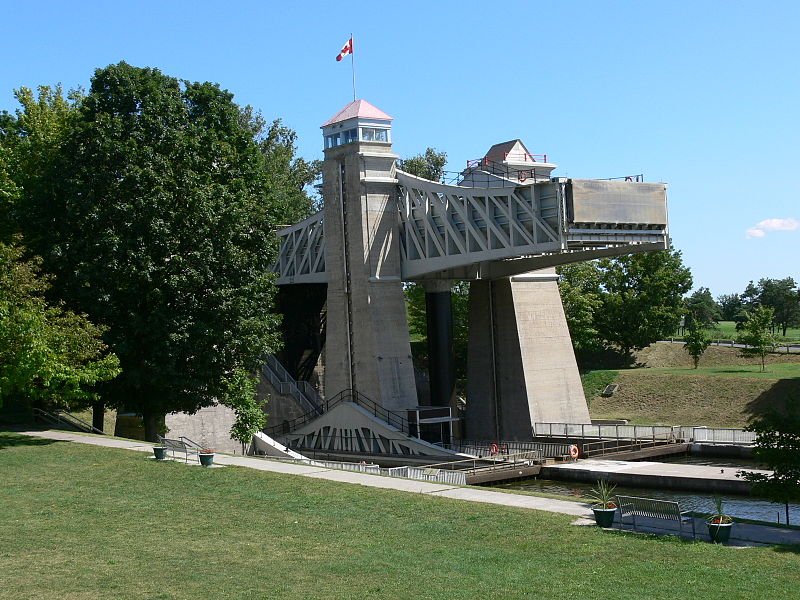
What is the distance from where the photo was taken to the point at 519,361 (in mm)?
49188

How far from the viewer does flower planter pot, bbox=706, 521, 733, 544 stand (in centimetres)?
1773

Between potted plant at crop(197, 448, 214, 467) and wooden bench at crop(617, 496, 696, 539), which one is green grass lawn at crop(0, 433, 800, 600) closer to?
wooden bench at crop(617, 496, 696, 539)

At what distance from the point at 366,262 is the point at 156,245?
1379cm

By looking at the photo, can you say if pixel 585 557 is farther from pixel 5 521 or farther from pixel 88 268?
pixel 88 268

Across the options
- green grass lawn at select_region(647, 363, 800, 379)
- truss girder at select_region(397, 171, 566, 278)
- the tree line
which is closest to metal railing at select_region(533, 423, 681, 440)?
truss girder at select_region(397, 171, 566, 278)

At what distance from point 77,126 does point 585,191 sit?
19.7 metres

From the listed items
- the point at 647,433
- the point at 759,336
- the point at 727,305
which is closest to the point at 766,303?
the point at 727,305

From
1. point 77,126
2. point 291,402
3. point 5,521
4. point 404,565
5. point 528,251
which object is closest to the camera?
point 404,565

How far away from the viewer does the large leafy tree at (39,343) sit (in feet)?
102

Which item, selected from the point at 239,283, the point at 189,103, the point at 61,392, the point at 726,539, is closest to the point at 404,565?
the point at 726,539

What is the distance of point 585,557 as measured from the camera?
16.7 m

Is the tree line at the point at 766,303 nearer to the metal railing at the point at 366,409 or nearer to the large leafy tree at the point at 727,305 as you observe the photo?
the large leafy tree at the point at 727,305

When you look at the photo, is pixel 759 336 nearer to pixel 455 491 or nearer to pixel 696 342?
pixel 696 342

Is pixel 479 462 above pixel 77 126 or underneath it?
underneath
